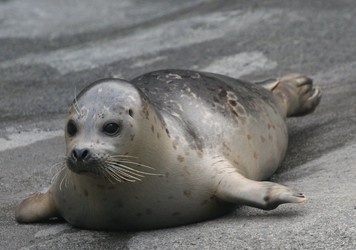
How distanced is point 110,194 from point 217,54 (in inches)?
151

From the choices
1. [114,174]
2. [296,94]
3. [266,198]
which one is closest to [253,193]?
[266,198]

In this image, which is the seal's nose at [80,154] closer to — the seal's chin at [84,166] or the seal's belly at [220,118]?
the seal's chin at [84,166]

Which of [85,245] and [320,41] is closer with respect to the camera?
[85,245]

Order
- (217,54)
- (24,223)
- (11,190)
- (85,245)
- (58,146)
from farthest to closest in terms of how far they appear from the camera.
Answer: (217,54)
(58,146)
(11,190)
(24,223)
(85,245)

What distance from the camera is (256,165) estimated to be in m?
4.46

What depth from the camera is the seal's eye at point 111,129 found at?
3.65 metres

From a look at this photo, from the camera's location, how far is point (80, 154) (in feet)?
11.5

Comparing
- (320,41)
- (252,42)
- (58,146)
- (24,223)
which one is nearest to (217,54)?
(252,42)

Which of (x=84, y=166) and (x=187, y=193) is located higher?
(x=84, y=166)

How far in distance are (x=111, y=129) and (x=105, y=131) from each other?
2cm

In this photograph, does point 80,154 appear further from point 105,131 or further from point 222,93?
point 222,93

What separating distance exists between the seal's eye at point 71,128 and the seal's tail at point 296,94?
192 centimetres

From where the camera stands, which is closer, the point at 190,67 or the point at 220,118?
the point at 220,118

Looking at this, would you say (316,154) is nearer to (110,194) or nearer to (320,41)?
(110,194)
